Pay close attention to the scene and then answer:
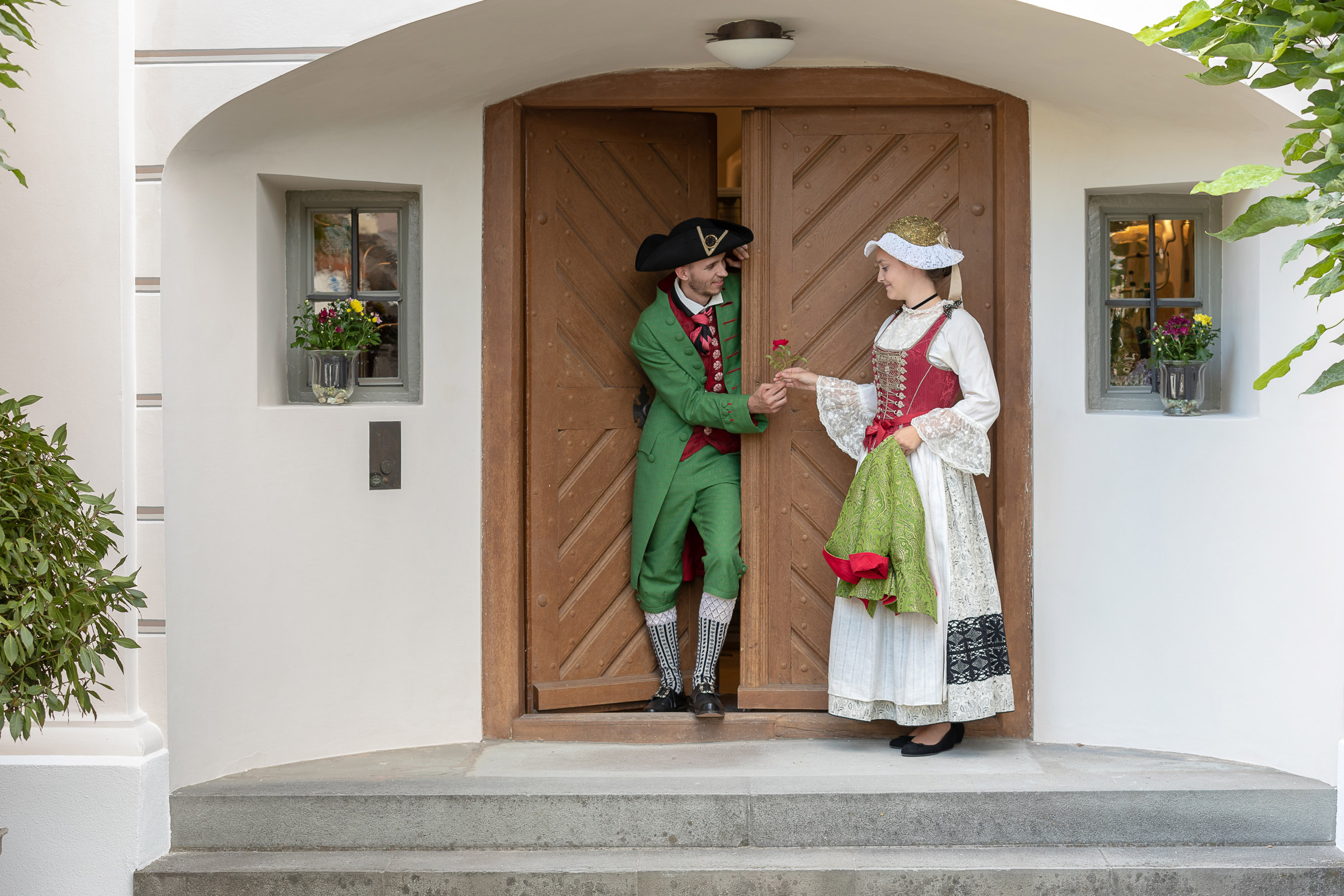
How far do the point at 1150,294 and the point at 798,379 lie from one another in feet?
4.30

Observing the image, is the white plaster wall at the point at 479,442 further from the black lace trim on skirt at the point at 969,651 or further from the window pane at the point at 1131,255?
the black lace trim on skirt at the point at 969,651

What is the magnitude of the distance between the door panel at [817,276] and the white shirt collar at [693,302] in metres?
0.11

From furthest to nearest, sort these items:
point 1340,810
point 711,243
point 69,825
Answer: point 711,243 < point 1340,810 < point 69,825

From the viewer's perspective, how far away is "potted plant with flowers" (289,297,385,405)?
407cm

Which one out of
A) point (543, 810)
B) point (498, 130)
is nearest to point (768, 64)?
point (498, 130)

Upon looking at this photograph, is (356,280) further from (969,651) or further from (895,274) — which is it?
(969,651)

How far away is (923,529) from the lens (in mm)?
3848

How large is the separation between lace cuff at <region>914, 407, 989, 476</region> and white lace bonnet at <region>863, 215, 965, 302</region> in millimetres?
406

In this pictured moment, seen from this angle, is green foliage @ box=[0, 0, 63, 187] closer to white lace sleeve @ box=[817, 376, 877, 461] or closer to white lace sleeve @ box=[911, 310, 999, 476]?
white lace sleeve @ box=[817, 376, 877, 461]

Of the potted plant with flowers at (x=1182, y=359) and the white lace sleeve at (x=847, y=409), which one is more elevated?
the potted plant with flowers at (x=1182, y=359)

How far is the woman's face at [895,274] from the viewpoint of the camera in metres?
3.94

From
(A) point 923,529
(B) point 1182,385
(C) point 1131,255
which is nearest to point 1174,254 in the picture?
(C) point 1131,255

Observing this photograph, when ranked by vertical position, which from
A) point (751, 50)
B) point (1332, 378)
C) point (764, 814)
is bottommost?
point (764, 814)

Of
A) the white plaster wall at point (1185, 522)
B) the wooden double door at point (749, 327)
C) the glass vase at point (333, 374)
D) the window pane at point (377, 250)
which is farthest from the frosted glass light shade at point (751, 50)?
the glass vase at point (333, 374)
